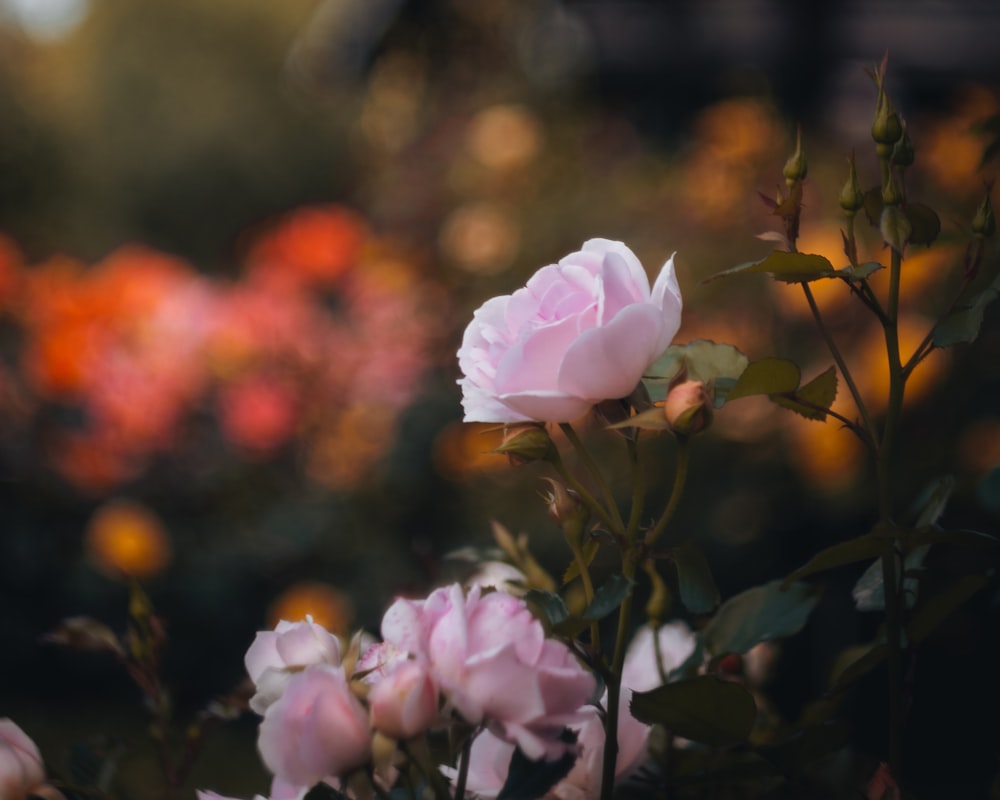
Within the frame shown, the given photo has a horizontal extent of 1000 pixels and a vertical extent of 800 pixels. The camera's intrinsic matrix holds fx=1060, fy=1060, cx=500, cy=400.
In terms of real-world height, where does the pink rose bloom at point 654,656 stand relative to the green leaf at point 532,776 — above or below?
above

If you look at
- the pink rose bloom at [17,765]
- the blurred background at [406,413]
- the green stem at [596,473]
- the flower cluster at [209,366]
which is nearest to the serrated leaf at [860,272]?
the green stem at [596,473]

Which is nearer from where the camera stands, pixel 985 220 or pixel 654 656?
pixel 985 220

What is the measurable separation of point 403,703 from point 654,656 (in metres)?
0.22

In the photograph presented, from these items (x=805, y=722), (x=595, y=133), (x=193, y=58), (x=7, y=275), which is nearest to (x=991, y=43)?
(x=595, y=133)

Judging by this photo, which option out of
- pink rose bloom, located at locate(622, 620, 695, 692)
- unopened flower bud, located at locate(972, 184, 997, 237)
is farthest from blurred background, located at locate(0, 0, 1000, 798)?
unopened flower bud, located at locate(972, 184, 997, 237)

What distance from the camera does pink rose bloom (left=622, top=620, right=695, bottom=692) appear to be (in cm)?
51

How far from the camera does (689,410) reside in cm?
37

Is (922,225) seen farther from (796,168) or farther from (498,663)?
(498,663)

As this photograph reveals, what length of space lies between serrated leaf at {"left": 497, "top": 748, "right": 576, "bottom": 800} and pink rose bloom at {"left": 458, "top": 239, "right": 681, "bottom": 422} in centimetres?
12

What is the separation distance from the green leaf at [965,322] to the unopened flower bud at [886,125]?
0.07 meters

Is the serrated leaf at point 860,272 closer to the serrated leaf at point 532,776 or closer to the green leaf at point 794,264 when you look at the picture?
the green leaf at point 794,264

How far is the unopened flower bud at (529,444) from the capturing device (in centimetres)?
40

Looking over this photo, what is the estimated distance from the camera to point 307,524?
78.5 inches

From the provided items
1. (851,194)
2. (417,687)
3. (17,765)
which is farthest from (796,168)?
(17,765)
